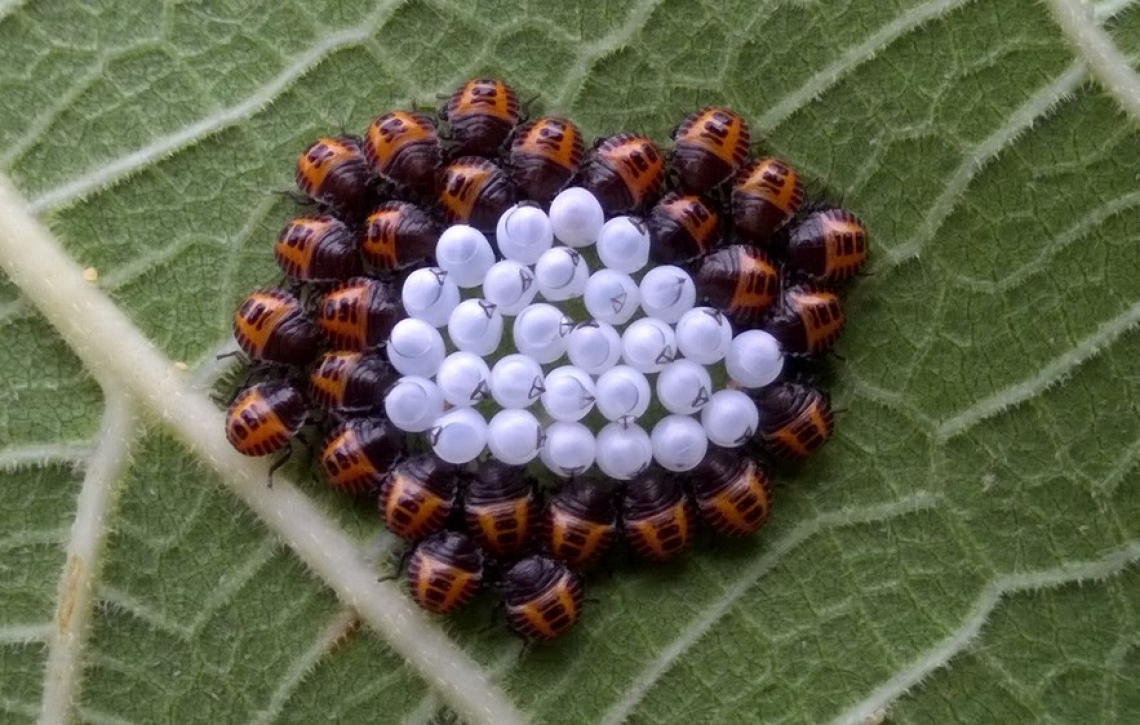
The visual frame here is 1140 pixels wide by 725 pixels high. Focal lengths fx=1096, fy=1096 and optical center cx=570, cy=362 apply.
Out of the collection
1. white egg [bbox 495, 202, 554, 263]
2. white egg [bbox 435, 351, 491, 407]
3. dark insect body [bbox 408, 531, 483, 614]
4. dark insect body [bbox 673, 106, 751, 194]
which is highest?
dark insect body [bbox 673, 106, 751, 194]

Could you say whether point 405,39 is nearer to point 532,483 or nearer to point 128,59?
point 128,59

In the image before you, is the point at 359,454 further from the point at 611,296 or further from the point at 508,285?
the point at 611,296

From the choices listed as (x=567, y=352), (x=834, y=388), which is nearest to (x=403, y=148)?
(x=567, y=352)

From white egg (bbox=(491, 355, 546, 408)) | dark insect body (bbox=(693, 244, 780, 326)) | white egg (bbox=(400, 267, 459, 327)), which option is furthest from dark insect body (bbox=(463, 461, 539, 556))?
dark insect body (bbox=(693, 244, 780, 326))

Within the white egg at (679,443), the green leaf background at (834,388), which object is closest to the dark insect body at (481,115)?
the green leaf background at (834,388)

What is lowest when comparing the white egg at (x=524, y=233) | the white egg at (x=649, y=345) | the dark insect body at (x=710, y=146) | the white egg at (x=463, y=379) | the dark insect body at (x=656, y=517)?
the dark insect body at (x=656, y=517)

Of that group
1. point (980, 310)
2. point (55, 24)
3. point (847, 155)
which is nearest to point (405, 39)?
point (55, 24)

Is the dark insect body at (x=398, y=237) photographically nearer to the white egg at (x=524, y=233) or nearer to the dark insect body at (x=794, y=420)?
the white egg at (x=524, y=233)

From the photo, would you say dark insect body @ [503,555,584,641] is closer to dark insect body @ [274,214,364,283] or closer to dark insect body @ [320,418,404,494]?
dark insect body @ [320,418,404,494]
